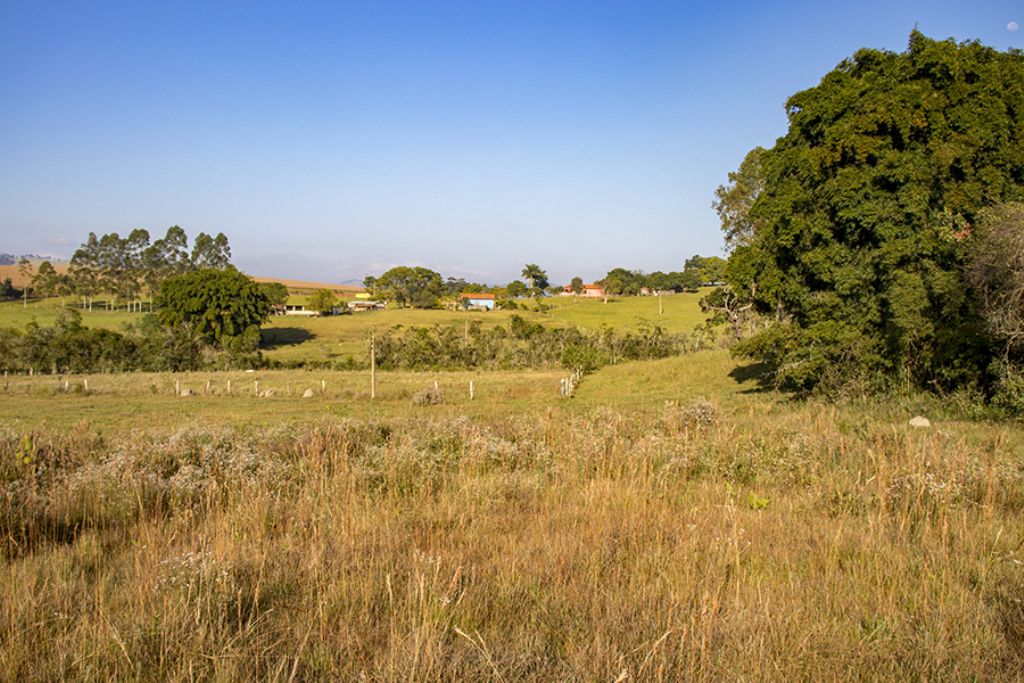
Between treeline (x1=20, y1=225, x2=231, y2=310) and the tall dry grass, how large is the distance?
104935 mm

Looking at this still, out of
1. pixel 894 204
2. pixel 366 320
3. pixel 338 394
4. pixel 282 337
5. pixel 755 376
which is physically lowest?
pixel 338 394

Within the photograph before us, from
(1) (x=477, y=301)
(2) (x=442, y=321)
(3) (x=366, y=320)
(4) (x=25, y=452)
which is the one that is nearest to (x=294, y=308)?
(3) (x=366, y=320)

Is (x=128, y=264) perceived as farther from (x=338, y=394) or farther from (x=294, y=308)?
(x=338, y=394)

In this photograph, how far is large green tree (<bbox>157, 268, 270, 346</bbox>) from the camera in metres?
62.1

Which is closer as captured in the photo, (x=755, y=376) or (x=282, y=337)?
(x=755, y=376)

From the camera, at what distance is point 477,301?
4705 inches

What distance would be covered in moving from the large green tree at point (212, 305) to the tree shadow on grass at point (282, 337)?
392 cm

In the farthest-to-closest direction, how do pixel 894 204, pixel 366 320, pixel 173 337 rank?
pixel 366 320 → pixel 173 337 → pixel 894 204

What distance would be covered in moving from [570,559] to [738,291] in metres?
19.3

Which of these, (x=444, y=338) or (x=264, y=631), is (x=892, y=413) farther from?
(x=444, y=338)

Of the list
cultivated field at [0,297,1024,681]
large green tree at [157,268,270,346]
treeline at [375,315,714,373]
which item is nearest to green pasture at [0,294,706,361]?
large green tree at [157,268,270,346]

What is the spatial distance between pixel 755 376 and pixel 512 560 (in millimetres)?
27118

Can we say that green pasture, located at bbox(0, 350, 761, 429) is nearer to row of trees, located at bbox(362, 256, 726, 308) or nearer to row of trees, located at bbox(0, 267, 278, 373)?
row of trees, located at bbox(0, 267, 278, 373)

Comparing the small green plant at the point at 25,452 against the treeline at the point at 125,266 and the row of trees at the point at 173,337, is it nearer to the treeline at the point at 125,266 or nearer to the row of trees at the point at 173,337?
the row of trees at the point at 173,337
